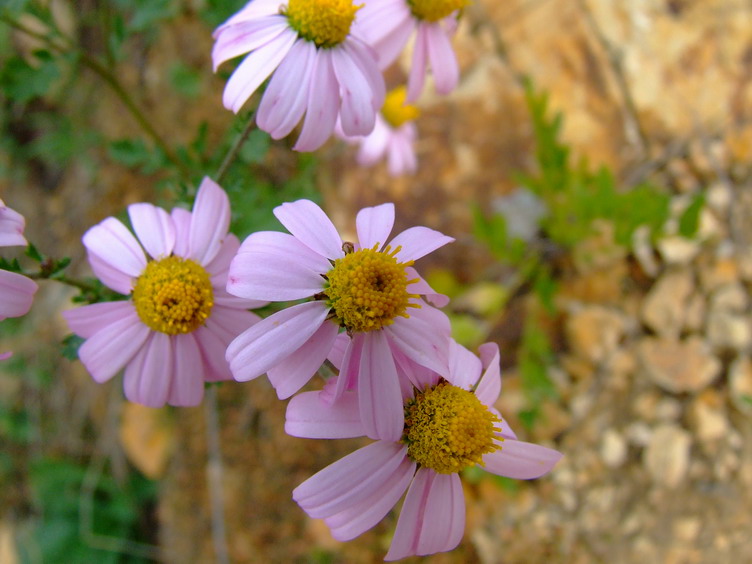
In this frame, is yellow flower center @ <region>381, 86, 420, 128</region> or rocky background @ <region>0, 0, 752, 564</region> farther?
yellow flower center @ <region>381, 86, 420, 128</region>

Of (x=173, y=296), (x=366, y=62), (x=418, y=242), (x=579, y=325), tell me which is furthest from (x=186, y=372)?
(x=579, y=325)

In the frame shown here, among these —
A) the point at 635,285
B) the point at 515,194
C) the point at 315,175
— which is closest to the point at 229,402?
the point at 315,175

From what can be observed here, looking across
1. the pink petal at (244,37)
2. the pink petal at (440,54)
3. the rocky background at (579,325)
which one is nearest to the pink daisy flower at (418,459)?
the pink petal at (244,37)

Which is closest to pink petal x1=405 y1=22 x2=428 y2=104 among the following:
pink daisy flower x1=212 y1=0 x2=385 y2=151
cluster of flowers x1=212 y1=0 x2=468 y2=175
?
cluster of flowers x1=212 y1=0 x2=468 y2=175

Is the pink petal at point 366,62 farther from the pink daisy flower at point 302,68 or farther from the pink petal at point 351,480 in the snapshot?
the pink petal at point 351,480

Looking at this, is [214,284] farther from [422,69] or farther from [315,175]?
[315,175]

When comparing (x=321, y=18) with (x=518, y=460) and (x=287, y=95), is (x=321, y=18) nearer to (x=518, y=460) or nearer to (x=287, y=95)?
(x=287, y=95)

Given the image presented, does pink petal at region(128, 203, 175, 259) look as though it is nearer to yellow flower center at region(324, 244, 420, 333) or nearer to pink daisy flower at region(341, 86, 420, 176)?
yellow flower center at region(324, 244, 420, 333)
